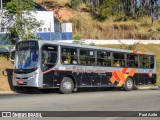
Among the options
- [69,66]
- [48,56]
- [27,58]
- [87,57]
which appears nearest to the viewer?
[48,56]

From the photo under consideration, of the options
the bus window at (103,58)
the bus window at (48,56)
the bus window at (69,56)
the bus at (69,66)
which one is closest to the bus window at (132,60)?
Result: the bus at (69,66)

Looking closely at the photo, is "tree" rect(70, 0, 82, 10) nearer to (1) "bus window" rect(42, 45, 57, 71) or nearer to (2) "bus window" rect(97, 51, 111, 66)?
(2) "bus window" rect(97, 51, 111, 66)

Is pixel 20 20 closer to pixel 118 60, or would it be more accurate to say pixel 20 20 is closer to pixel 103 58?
pixel 103 58

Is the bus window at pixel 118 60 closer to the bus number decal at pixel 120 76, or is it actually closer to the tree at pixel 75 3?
the bus number decal at pixel 120 76

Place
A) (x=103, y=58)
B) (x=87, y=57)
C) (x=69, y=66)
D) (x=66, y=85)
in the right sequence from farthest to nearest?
(x=103, y=58), (x=87, y=57), (x=69, y=66), (x=66, y=85)

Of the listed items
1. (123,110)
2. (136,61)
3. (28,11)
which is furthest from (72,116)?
(28,11)

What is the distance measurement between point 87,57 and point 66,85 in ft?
8.36

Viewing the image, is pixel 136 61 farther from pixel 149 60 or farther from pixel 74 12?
pixel 74 12

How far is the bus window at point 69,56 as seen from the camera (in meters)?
22.0

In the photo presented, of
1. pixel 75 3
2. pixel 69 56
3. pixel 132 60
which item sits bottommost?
pixel 132 60

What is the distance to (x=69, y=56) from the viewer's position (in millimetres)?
22484

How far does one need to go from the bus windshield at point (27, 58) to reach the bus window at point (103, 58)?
4901 millimetres

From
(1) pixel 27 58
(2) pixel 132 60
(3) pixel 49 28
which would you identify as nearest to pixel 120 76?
(2) pixel 132 60

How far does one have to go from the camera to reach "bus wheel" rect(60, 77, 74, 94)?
2190cm
